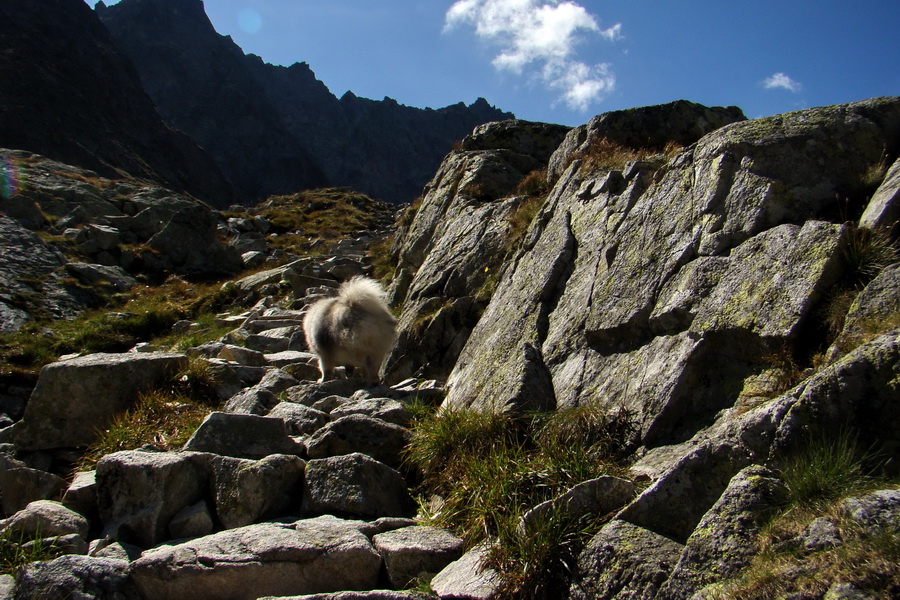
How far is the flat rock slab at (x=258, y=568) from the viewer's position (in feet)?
15.0

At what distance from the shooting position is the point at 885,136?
6129 mm

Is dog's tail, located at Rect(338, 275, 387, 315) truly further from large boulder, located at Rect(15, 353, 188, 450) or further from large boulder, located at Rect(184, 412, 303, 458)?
large boulder, located at Rect(184, 412, 303, 458)

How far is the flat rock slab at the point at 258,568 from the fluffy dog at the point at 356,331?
257 inches

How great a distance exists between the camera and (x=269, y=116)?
146 m

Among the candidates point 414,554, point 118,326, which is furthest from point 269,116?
point 414,554

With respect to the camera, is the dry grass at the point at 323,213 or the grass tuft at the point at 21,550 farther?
the dry grass at the point at 323,213

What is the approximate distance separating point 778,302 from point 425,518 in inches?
143

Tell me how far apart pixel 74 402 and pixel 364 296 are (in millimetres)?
5078

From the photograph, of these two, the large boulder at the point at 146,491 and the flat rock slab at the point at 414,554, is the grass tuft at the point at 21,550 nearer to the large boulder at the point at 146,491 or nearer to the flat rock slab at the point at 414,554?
the large boulder at the point at 146,491

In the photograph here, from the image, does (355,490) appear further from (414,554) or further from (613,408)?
(613,408)

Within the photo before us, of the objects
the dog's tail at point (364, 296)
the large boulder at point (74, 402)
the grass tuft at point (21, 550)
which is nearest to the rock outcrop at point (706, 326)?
the dog's tail at point (364, 296)

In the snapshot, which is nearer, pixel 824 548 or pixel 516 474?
pixel 824 548

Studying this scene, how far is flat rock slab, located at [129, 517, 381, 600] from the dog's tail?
22.9 feet

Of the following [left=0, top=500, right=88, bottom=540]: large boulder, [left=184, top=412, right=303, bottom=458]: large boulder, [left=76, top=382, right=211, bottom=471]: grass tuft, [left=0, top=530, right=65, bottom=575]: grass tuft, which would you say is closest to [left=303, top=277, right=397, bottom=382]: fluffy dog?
[left=76, top=382, right=211, bottom=471]: grass tuft
